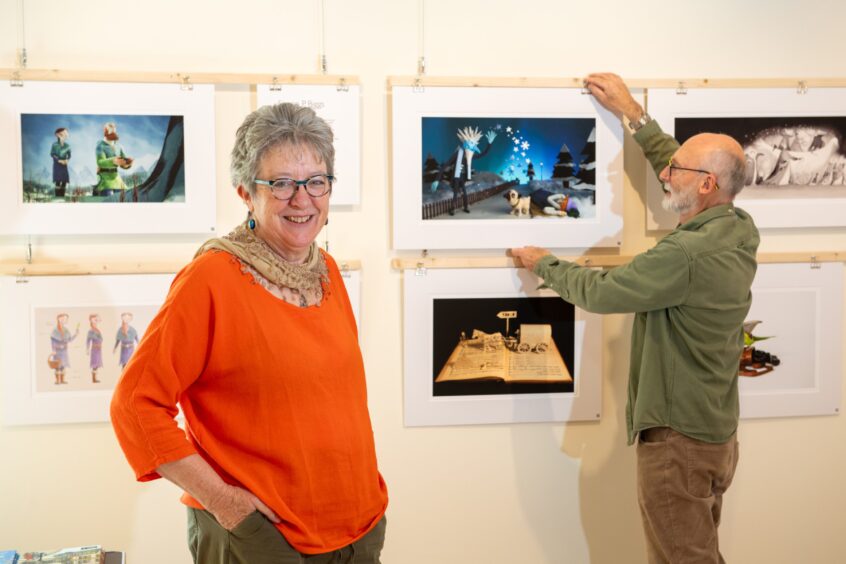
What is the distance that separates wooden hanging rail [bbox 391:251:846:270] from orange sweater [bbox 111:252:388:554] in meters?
0.99

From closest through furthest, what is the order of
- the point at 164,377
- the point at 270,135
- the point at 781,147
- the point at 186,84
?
the point at 164,377 → the point at 270,135 → the point at 186,84 → the point at 781,147

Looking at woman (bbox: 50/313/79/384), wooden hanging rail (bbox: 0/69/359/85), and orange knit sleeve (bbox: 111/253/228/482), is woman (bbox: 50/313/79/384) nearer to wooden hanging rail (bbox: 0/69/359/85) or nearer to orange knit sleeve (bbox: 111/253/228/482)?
wooden hanging rail (bbox: 0/69/359/85)

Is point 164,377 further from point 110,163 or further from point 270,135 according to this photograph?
point 110,163

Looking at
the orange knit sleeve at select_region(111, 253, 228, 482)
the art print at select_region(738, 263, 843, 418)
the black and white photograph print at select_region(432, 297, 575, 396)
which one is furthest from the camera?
the art print at select_region(738, 263, 843, 418)

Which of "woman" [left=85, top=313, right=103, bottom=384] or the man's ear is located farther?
"woman" [left=85, top=313, right=103, bottom=384]

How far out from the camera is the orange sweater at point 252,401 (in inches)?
54.6

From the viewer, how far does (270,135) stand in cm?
152

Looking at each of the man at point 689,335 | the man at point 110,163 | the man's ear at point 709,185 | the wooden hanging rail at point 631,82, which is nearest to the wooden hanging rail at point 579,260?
the man at point 689,335

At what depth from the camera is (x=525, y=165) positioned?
2.60m

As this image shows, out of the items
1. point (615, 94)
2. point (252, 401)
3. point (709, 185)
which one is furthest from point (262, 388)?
point (615, 94)

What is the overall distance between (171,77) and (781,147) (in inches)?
82.2

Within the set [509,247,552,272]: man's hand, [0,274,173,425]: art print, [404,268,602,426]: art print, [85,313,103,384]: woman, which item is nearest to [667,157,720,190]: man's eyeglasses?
[509,247,552,272]: man's hand

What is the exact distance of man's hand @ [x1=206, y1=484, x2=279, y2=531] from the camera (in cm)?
143

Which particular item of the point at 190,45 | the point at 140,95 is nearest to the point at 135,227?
the point at 140,95
